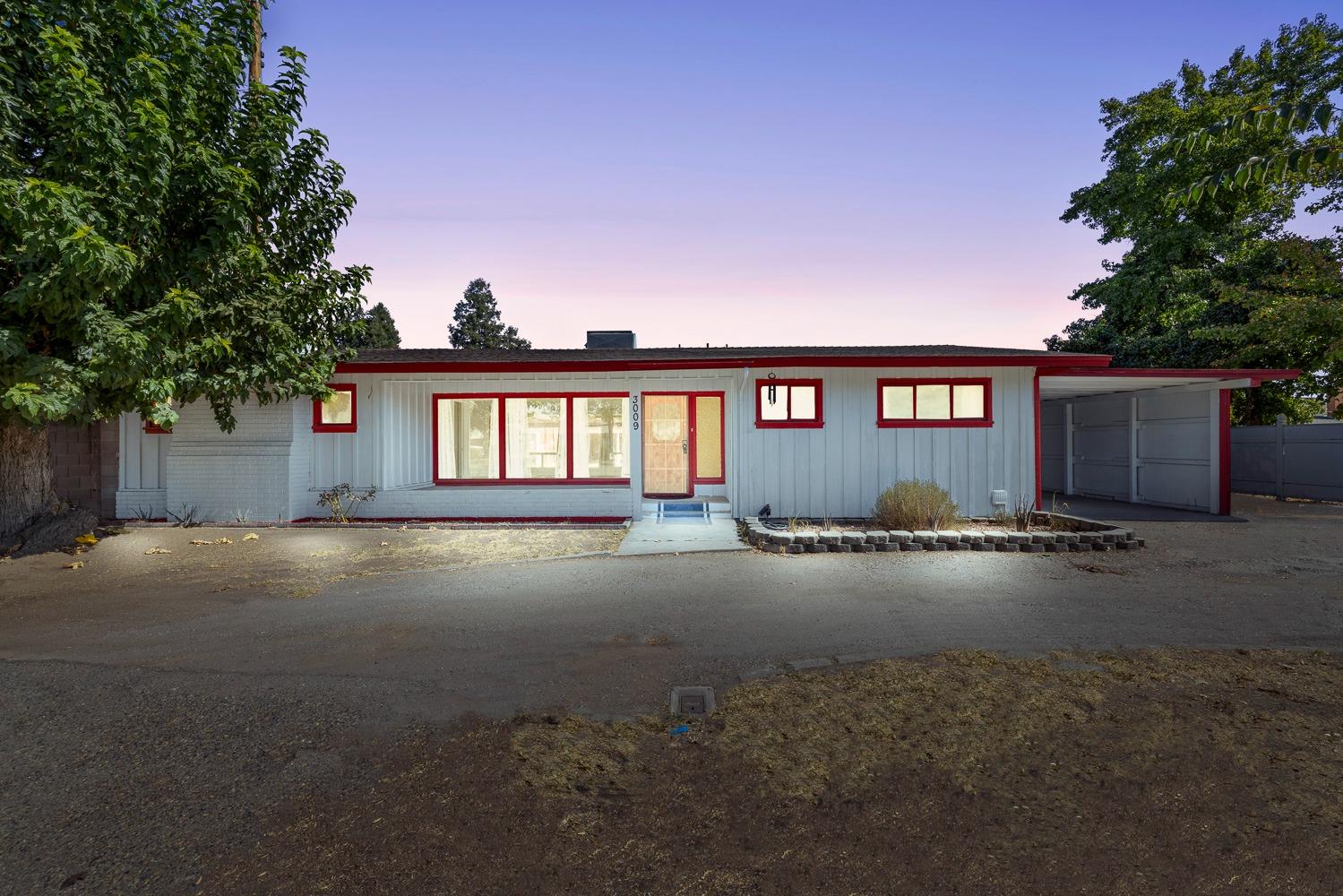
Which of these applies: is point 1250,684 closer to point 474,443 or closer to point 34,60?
point 474,443

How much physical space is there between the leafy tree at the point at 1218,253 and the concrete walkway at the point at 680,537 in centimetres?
1529

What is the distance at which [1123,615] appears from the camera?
5.56 m

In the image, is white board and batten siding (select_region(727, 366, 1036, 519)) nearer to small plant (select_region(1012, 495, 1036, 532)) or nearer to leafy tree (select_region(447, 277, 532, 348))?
small plant (select_region(1012, 495, 1036, 532))

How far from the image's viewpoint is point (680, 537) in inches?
376

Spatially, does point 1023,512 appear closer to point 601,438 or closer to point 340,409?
point 601,438

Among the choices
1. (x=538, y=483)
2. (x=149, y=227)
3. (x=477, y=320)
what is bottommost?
(x=538, y=483)

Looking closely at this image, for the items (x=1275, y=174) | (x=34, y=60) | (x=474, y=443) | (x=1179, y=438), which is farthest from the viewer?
(x=1179, y=438)

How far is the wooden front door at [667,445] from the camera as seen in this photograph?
12.7 meters

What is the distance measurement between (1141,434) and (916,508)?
8.72 metres

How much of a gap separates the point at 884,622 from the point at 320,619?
4.81 m

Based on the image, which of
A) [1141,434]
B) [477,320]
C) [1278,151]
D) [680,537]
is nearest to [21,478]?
[680,537]

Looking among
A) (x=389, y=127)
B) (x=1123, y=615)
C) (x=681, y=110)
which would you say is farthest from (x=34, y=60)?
(x=1123, y=615)

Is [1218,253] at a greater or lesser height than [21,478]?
greater

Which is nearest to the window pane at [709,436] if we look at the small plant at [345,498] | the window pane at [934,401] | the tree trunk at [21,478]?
the window pane at [934,401]
